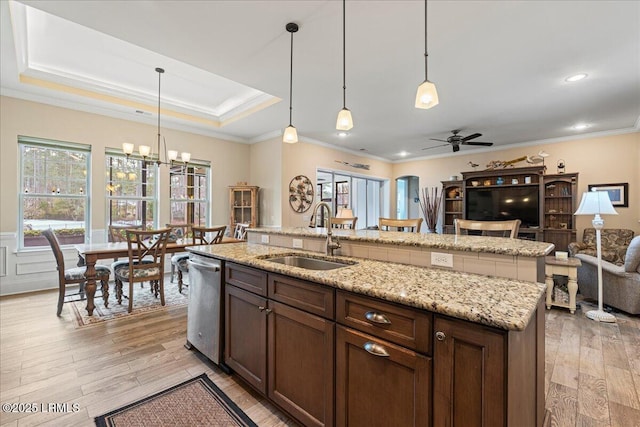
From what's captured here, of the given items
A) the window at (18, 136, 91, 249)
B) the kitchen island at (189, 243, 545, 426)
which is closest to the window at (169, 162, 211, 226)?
the window at (18, 136, 91, 249)

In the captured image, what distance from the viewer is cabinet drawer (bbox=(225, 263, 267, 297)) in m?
1.78

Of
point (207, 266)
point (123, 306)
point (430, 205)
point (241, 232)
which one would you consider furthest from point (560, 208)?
point (123, 306)

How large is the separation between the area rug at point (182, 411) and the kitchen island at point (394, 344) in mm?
210

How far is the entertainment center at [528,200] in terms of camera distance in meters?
5.64

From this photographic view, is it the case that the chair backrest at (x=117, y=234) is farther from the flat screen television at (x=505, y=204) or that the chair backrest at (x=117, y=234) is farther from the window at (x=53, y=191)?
the flat screen television at (x=505, y=204)

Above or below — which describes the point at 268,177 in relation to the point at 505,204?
above

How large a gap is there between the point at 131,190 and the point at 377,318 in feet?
17.3

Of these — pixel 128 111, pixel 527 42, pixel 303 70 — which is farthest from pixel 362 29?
pixel 128 111

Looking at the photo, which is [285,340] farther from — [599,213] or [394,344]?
[599,213]

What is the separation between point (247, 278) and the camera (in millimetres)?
1902

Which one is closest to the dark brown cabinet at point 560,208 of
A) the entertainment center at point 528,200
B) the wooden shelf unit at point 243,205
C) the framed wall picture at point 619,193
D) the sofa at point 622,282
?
the entertainment center at point 528,200

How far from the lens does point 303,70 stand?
10.6ft

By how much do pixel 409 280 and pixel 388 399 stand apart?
0.51m

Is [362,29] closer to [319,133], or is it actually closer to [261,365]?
[261,365]
